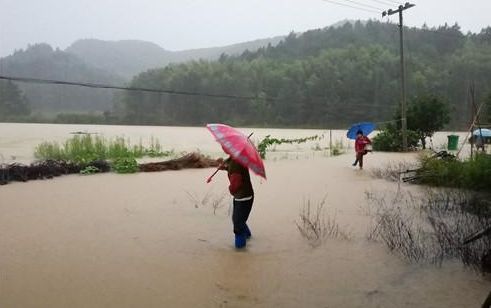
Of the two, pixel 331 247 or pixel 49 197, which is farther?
pixel 49 197

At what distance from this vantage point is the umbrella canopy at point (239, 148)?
5430 mm

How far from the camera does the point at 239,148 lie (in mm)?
5465

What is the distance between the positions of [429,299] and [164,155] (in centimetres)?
1593

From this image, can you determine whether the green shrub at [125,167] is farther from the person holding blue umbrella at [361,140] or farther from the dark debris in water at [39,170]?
the person holding blue umbrella at [361,140]

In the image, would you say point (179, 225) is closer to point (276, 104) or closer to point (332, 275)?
point (332, 275)

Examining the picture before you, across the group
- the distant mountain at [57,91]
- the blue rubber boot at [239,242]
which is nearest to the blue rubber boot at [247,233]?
the blue rubber boot at [239,242]

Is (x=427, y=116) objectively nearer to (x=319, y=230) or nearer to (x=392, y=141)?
(x=392, y=141)

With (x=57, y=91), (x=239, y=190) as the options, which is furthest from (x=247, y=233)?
(x=57, y=91)

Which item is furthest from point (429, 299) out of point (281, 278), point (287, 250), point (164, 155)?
point (164, 155)

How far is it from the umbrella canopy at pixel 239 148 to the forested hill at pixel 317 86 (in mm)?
46137

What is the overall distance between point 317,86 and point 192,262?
57466 millimetres

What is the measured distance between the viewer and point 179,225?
7395mm

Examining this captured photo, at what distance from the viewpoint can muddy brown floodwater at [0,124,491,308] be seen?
4523 millimetres

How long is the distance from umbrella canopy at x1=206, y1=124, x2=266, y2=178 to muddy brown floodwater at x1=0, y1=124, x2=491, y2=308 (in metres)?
1.14
